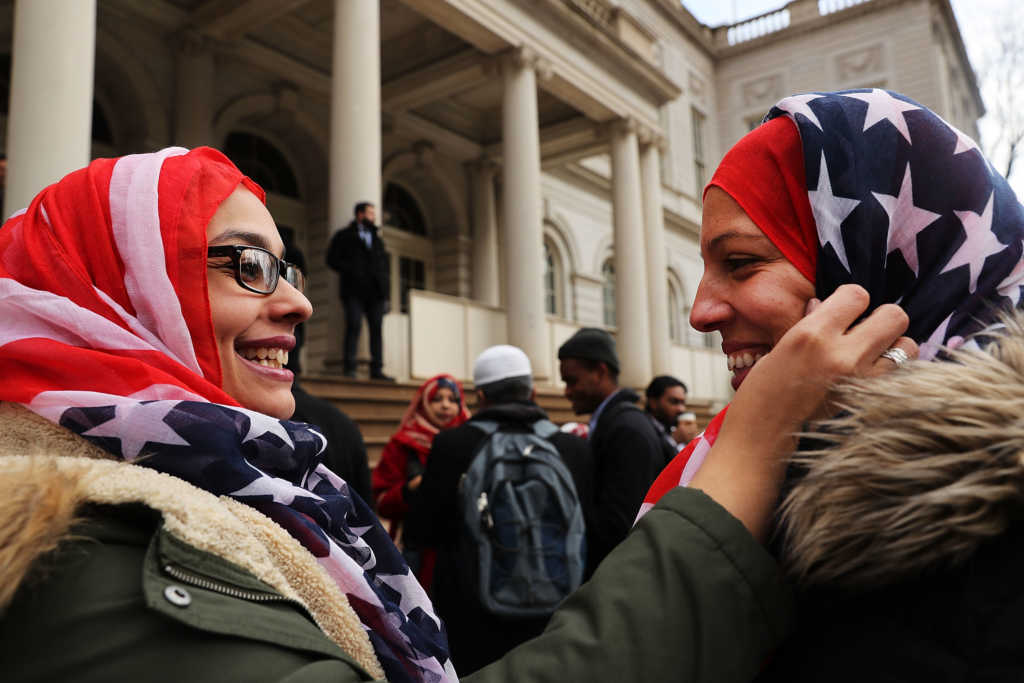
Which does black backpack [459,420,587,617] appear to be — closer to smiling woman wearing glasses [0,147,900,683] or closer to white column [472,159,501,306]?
smiling woman wearing glasses [0,147,900,683]

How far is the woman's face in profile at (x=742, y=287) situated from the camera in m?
1.14

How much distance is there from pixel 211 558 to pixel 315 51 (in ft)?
38.5

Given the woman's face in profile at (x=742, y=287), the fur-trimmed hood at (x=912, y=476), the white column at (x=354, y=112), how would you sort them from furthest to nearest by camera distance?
the white column at (x=354, y=112) < the woman's face in profile at (x=742, y=287) < the fur-trimmed hood at (x=912, y=476)

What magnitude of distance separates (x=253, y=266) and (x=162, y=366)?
0.94 feet

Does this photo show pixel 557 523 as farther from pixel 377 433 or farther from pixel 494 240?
pixel 494 240

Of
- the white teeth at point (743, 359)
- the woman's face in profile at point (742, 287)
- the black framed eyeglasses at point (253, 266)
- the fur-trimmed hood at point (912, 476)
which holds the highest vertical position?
the black framed eyeglasses at point (253, 266)

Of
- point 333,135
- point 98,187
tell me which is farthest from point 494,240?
point 98,187

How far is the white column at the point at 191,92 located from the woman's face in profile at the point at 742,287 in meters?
9.90

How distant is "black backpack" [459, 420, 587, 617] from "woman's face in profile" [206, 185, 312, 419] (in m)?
1.50

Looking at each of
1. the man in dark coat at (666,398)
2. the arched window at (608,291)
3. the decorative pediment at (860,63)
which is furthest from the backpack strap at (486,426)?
the decorative pediment at (860,63)

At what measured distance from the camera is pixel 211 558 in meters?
0.92

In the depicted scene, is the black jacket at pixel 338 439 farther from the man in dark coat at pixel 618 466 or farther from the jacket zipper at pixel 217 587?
the jacket zipper at pixel 217 587

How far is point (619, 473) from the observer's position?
3.25 meters

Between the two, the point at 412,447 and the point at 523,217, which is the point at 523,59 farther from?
the point at 412,447
